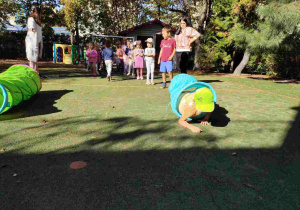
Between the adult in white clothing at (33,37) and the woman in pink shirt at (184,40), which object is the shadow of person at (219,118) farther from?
the adult in white clothing at (33,37)

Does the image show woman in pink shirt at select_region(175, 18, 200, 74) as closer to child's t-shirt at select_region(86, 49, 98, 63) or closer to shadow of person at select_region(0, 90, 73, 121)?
shadow of person at select_region(0, 90, 73, 121)

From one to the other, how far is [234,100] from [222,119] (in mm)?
2090

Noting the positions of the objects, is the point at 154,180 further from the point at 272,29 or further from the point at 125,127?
the point at 272,29

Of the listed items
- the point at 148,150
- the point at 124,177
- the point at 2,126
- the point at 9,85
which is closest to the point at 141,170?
the point at 124,177

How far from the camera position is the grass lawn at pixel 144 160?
1988 mm

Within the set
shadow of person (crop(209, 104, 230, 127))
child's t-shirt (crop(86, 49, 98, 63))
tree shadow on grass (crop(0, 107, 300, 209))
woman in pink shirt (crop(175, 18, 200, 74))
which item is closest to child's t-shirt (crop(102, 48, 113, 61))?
child's t-shirt (crop(86, 49, 98, 63))

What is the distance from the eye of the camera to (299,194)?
2104 millimetres

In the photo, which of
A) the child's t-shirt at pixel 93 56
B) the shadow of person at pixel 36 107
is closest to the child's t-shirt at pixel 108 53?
the child's t-shirt at pixel 93 56

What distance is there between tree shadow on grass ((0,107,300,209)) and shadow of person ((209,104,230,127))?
114 cm

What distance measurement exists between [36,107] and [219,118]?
11.8 ft

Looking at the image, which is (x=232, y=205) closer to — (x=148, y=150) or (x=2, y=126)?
(x=148, y=150)

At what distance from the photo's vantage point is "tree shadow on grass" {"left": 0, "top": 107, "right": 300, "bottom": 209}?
1.94 meters

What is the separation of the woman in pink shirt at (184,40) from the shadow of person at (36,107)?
3.52 meters

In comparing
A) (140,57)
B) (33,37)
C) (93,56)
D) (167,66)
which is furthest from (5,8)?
(167,66)
